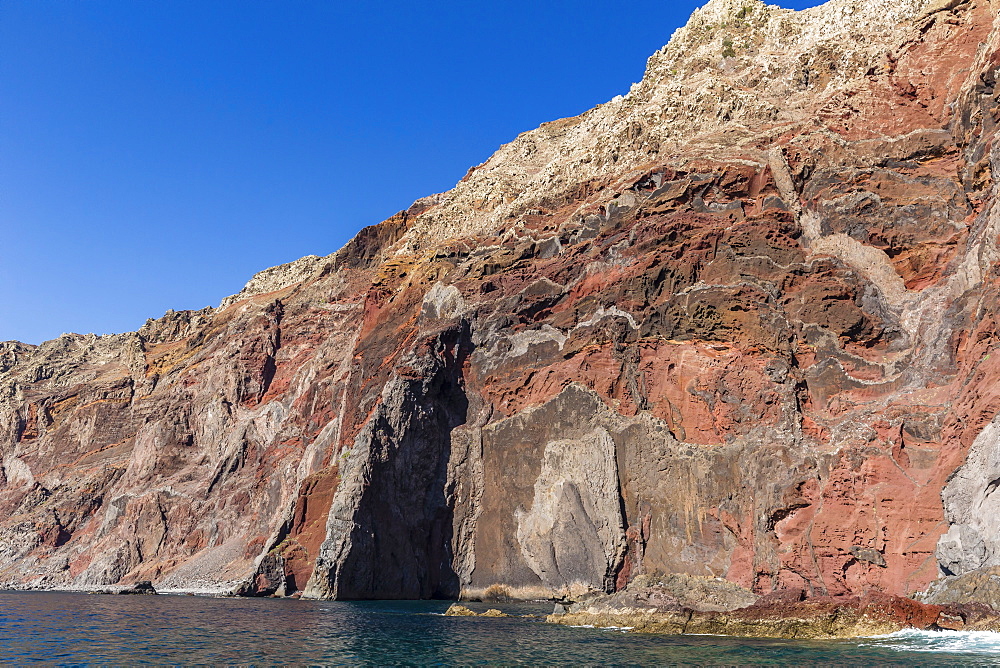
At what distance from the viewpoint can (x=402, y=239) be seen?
9838 cm

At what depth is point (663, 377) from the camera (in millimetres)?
56031

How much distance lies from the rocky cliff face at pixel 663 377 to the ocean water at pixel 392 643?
376 inches

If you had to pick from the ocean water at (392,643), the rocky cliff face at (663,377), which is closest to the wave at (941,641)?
the ocean water at (392,643)

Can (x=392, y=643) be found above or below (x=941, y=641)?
below

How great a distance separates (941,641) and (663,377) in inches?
1121

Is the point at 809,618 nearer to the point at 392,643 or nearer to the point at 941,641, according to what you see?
the point at 941,641

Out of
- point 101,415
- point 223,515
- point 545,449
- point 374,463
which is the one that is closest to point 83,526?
point 101,415

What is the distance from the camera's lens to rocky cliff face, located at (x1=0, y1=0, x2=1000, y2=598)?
4397 centimetres

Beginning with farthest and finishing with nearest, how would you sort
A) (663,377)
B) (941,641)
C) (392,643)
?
(663,377)
(392,643)
(941,641)

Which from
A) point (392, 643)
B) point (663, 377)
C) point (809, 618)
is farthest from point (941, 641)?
point (663, 377)

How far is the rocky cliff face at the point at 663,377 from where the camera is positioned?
44.0 meters

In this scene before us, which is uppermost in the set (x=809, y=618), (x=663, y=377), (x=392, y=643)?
(x=663, y=377)

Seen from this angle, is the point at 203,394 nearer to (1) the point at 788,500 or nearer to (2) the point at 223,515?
(2) the point at 223,515

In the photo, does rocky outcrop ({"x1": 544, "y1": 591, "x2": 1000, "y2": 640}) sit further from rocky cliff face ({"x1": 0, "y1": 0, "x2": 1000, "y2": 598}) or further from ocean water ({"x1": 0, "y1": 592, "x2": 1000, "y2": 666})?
rocky cliff face ({"x1": 0, "y1": 0, "x2": 1000, "y2": 598})
